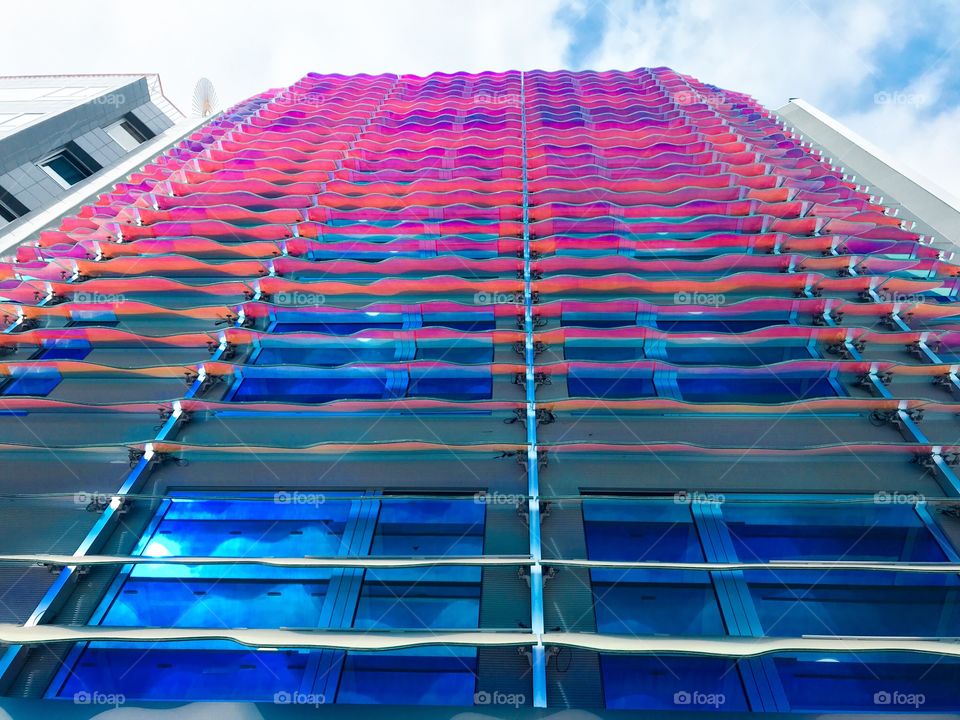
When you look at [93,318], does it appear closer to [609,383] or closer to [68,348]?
[68,348]

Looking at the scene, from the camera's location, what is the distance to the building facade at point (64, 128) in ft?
50.7

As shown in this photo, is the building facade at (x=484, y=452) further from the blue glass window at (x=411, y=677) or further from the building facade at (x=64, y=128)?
the building facade at (x=64, y=128)

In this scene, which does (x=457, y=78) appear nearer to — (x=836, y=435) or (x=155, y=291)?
(x=155, y=291)

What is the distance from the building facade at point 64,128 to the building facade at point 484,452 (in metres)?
3.48

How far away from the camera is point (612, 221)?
471 inches

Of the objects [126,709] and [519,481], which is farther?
[519,481]

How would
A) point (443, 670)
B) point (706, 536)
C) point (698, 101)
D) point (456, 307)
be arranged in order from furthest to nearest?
point (698, 101) → point (456, 307) → point (706, 536) → point (443, 670)

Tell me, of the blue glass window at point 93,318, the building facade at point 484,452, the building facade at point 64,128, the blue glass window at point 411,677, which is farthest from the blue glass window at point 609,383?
the building facade at point 64,128

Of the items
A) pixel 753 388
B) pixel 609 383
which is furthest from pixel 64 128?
pixel 753 388

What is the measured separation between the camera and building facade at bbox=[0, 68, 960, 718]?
5.21m

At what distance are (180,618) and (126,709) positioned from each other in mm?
1355

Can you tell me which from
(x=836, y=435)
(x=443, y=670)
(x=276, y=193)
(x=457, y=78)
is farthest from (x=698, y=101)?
(x=443, y=670)

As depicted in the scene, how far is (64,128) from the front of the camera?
59.0ft

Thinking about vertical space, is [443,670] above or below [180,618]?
below
